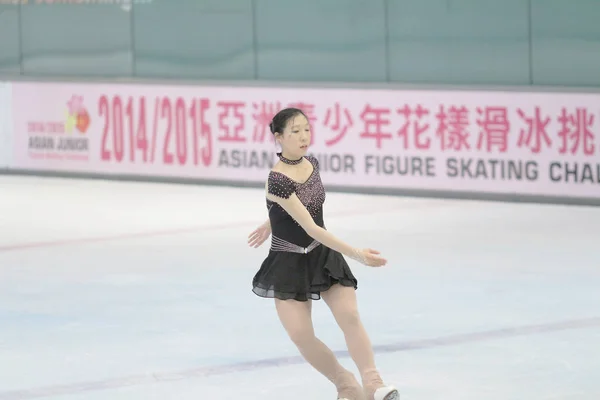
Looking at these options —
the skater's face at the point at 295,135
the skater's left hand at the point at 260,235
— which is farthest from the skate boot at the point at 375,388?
the skater's face at the point at 295,135

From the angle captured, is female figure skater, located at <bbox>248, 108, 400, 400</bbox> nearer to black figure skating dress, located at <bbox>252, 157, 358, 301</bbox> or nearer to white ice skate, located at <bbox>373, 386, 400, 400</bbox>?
black figure skating dress, located at <bbox>252, 157, 358, 301</bbox>

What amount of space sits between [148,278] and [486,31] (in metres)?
5.95

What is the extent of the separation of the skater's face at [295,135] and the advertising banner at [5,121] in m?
13.1

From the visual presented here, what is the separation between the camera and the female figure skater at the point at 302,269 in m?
7.03

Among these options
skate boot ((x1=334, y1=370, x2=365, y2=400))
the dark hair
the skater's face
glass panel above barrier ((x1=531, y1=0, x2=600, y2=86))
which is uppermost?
glass panel above barrier ((x1=531, y1=0, x2=600, y2=86))

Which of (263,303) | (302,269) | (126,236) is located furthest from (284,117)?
(126,236)

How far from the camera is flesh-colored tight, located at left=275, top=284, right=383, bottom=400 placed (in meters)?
6.97

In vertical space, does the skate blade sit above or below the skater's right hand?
below

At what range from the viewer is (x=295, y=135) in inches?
278

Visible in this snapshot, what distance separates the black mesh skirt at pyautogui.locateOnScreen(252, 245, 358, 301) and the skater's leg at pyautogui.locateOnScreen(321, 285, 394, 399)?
2.0 inches

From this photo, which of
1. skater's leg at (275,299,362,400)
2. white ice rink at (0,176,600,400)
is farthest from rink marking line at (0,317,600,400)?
skater's leg at (275,299,362,400)

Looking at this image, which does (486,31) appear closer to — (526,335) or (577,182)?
(577,182)

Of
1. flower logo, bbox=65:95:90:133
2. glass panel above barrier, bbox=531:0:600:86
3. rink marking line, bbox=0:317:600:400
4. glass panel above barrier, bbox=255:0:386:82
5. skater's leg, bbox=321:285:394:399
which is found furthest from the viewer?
flower logo, bbox=65:95:90:133

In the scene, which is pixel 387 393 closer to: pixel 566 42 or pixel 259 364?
pixel 259 364
